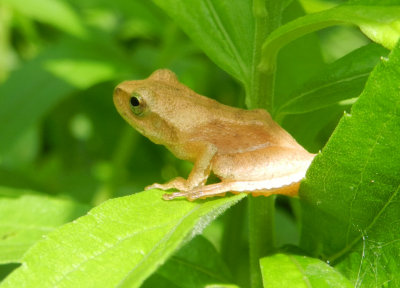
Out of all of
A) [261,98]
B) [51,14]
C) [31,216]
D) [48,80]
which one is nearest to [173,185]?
[261,98]

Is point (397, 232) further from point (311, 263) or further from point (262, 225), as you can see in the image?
point (262, 225)

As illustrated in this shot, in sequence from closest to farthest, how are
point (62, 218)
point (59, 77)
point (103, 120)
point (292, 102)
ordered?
point (292, 102) → point (62, 218) → point (59, 77) → point (103, 120)

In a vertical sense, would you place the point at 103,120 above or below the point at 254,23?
below

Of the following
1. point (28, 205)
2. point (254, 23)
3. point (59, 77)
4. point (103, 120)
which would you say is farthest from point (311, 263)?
point (103, 120)

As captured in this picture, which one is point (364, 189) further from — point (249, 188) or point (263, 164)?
point (263, 164)

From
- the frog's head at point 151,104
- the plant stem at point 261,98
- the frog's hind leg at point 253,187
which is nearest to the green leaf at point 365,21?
the plant stem at point 261,98

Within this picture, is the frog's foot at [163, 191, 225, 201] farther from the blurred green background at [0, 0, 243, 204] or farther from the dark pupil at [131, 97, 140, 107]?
the blurred green background at [0, 0, 243, 204]

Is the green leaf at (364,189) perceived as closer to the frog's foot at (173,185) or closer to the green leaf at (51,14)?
the frog's foot at (173,185)
